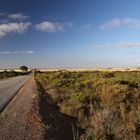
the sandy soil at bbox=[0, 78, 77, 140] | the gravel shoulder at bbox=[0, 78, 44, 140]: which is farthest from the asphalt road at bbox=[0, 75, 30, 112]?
the sandy soil at bbox=[0, 78, 77, 140]

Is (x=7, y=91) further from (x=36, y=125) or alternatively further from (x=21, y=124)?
(x=36, y=125)

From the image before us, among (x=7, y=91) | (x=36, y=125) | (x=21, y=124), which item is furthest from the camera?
(x=7, y=91)

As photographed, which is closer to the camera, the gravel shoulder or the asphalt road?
the gravel shoulder

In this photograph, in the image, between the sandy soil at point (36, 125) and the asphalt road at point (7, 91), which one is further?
the asphalt road at point (7, 91)

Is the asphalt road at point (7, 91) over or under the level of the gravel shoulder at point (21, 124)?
over

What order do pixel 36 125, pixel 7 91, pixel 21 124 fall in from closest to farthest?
pixel 36 125, pixel 21 124, pixel 7 91

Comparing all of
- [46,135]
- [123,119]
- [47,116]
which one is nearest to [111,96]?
[47,116]

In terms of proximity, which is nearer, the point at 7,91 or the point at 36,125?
the point at 36,125

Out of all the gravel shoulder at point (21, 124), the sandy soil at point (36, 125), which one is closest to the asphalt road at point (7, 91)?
the gravel shoulder at point (21, 124)

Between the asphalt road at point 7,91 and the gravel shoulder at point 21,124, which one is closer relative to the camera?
the gravel shoulder at point 21,124

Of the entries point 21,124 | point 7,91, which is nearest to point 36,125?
point 21,124

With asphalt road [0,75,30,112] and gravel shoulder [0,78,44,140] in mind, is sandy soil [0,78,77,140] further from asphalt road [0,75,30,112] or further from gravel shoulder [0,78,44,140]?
asphalt road [0,75,30,112]

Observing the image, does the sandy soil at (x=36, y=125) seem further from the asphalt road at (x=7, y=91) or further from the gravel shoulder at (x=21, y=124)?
the asphalt road at (x=7, y=91)

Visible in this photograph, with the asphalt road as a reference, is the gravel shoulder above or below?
below
